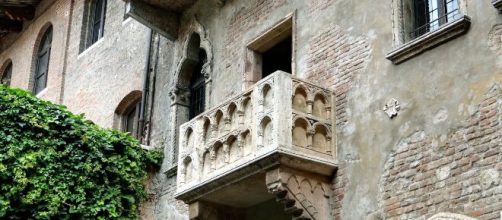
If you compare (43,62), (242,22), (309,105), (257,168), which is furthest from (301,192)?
(43,62)

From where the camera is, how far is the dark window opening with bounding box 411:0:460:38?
10.2 metres

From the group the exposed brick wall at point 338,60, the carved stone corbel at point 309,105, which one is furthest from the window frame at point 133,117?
the carved stone corbel at point 309,105

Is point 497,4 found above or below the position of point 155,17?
below

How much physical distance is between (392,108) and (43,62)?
12.8 m

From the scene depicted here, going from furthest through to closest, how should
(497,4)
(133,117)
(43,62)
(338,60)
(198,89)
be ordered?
(43,62) < (133,117) < (198,89) < (338,60) < (497,4)

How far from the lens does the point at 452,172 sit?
928 centimetres

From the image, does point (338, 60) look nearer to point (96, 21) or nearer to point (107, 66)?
point (107, 66)

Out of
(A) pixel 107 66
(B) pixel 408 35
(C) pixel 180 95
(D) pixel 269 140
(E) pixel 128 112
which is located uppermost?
(A) pixel 107 66

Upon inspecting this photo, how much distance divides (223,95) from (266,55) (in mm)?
910

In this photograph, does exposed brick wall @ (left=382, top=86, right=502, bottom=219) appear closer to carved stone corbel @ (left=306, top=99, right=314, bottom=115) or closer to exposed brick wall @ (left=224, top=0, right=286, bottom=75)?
carved stone corbel @ (left=306, top=99, right=314, bottom=115)

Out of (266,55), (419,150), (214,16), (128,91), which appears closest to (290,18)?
(266,55)

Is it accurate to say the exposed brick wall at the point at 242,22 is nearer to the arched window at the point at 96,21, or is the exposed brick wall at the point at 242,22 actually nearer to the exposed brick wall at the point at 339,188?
the exposed brick wall at the point at 339,188

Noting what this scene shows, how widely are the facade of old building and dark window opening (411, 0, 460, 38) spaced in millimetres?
16

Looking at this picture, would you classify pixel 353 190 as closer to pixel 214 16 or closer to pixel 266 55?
pixel 266 55
